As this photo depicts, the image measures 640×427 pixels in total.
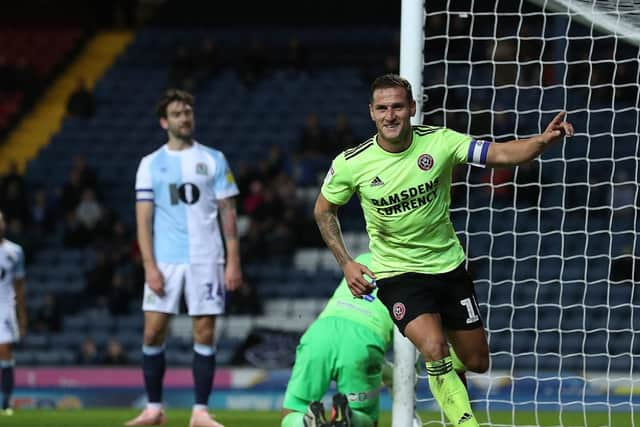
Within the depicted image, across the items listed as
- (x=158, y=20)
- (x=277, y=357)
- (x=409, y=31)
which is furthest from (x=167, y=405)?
(x=158, y=20)

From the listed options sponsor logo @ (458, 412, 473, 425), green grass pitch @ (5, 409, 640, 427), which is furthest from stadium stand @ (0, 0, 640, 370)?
sponsor logo @ (458, 412, 473, 425)

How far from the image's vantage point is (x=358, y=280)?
20.0 feet

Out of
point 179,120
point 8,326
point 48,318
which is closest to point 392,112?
point 179,120

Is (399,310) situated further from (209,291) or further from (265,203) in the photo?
(265,203)

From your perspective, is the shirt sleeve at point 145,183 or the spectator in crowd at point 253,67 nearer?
the shirt sleeve at point 145,183

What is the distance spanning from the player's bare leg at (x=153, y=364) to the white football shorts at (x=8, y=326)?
2.98m

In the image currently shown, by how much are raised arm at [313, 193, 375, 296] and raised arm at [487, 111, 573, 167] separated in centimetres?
82

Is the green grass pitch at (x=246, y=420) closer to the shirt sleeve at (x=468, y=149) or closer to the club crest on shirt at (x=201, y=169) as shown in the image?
the club crest on shirt at (x=201, y=169)

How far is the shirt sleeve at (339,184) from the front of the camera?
6363mm

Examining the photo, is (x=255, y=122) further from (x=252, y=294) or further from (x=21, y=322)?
(x=21, y=322)

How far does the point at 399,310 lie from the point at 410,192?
1.93 ft

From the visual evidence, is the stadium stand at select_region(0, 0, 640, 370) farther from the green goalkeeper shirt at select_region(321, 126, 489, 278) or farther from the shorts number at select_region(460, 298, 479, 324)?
the green goalkeeper shirt at select_region(321, 126, 489, 278)

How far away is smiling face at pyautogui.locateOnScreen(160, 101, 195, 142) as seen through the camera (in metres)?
8.13

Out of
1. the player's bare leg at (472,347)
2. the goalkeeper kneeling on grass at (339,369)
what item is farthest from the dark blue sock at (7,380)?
the player's bare leg at (472,347)
